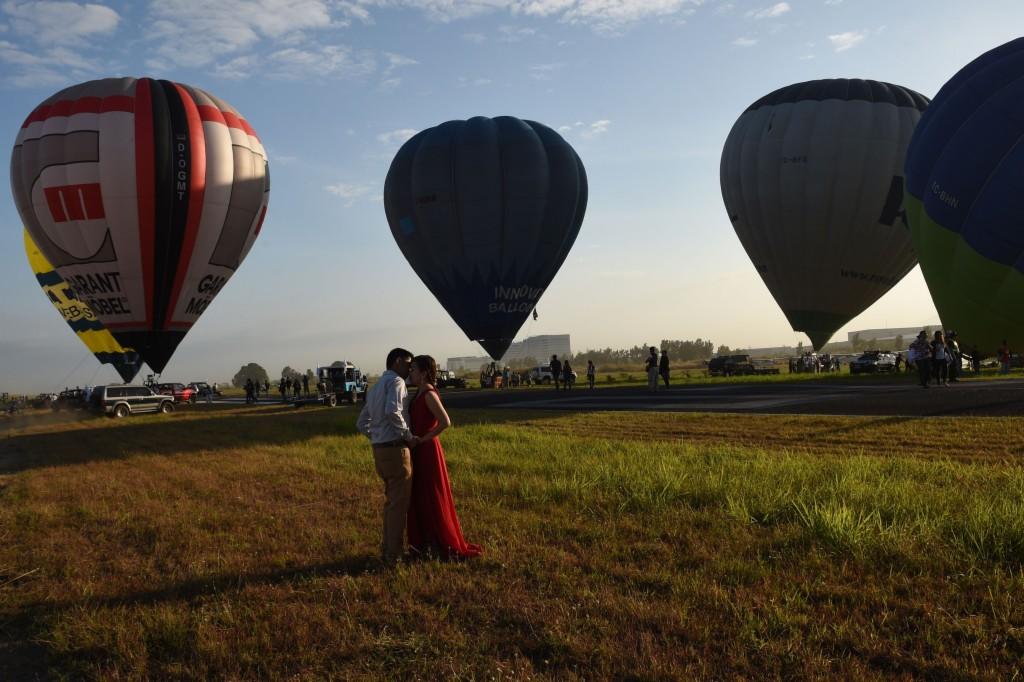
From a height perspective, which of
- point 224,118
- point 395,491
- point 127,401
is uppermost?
point 224,118

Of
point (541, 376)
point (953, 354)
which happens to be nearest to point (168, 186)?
point (953, 354)

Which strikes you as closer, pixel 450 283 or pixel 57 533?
pixel 57 533

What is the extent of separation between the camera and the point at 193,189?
27.5 metres

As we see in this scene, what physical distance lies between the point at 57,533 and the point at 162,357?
76.3ft

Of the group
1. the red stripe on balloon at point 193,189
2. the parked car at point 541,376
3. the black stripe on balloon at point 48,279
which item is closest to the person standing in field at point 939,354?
the red stripe on balloon at point 193,189

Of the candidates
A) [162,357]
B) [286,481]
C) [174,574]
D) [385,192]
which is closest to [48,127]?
[162,357]

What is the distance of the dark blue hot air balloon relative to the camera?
33781 millimetres

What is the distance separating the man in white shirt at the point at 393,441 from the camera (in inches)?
244

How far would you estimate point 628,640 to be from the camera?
172 inches

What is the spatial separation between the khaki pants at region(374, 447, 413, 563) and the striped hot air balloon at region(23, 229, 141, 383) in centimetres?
4626

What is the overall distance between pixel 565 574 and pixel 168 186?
2600 cm

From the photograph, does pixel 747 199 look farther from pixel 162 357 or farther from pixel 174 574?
pixel 174 574

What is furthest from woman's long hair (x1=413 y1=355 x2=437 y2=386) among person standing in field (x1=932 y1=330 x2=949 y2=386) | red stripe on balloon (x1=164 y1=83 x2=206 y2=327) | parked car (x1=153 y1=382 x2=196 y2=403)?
parked car (x1=153 y1=382 x2=196 y2=403)

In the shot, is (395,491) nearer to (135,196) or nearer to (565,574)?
(565,574)
